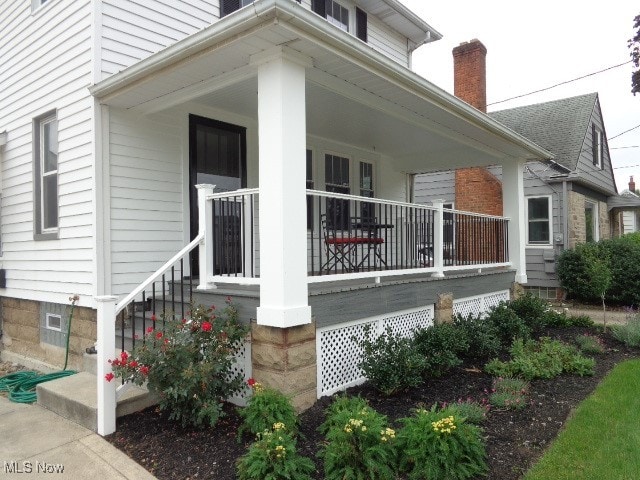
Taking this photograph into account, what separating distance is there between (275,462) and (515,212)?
7.31 metres

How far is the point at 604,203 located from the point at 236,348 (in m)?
15.8

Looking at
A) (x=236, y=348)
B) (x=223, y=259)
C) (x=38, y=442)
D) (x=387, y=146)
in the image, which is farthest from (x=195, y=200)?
(x=387, y=146)

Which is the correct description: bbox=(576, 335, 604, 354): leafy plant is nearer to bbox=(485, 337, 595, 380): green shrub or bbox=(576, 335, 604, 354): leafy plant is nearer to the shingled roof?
bbox=(485, 337, 595, 380): green shrub

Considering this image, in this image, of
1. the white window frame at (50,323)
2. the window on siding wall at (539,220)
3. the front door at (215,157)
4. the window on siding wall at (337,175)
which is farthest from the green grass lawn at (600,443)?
the window on siding wall at (539,220)

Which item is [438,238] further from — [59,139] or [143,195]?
[59,139]

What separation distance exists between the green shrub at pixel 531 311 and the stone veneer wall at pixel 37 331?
20.5 ft

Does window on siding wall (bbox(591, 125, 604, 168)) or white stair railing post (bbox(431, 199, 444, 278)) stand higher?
window on siding wall (bbox(591, 125, 604, 168))

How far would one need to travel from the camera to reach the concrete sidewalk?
3.34 meters

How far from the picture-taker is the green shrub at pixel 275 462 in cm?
295

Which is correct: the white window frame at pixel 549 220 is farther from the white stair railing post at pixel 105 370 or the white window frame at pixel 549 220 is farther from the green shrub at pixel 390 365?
the white stair railing post at pixel 105 370

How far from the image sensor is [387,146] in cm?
905

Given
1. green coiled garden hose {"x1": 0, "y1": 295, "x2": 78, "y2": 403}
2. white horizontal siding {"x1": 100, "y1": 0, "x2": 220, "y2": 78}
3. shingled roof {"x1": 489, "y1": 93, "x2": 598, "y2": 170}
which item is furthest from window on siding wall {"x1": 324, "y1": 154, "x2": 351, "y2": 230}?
shingled roof {"x1": 489, "y1": 93, "x2": 598, "y2": 170}

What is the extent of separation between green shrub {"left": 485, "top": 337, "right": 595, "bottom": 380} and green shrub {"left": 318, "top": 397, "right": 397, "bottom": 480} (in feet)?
9.03

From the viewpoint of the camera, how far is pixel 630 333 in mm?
7098
